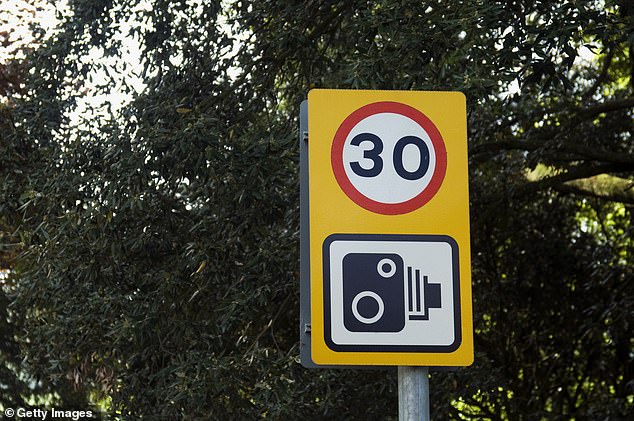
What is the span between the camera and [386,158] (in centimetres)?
294

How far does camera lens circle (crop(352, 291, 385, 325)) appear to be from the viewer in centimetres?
284

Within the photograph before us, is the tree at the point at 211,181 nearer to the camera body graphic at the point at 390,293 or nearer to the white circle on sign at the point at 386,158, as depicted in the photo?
the white circle on sign at the point at 386,158

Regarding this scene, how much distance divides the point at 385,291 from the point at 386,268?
0.06m

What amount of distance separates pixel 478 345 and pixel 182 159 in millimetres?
6591

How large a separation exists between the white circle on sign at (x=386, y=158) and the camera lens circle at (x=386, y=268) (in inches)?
6.4

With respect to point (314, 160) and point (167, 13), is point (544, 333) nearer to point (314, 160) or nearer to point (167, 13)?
point (167, 13)

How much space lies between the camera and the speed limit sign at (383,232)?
9.28 feet

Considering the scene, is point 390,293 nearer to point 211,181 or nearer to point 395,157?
point 395,157

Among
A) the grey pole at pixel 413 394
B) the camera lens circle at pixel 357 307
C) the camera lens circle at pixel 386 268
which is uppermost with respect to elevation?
the camera lens circle at pixel 386 268

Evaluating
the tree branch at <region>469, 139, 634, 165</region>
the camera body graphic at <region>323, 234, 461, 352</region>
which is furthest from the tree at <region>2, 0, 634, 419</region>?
the camera body graphic at <region>323, 234, 461, 352</region>

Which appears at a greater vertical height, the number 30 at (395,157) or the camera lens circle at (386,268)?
the number 30 at (395,157)

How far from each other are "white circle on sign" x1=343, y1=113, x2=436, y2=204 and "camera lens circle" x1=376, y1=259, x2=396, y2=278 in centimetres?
16

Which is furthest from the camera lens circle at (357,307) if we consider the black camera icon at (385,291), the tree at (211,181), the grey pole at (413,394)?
the tree at (211,181)

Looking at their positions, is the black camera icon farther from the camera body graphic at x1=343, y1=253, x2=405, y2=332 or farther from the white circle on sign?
the white circle on sign
